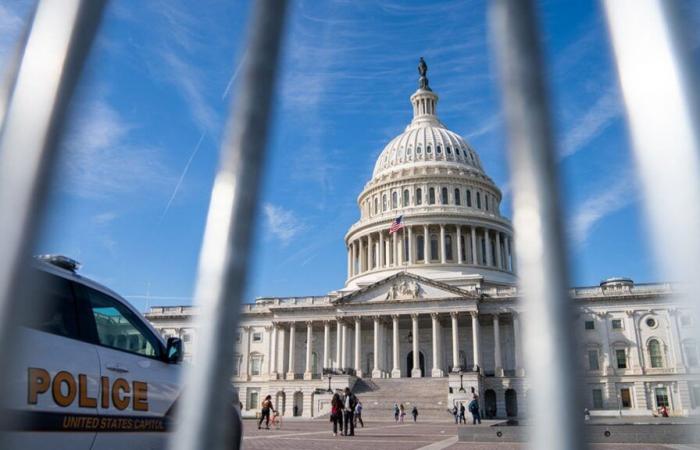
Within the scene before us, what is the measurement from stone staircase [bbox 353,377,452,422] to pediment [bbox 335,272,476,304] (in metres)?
9.12

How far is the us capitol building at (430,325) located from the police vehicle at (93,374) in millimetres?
45051

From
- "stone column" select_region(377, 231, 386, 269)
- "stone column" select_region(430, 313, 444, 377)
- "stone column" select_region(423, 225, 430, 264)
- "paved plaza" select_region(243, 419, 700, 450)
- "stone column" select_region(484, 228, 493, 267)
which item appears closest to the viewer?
"paved plaza" select_region(243, 419, 700, 450)

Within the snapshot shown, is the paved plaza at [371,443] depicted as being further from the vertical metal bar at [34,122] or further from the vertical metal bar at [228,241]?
the vertical metal bar at [34,122]

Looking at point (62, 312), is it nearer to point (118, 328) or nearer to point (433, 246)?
point (118, 328)

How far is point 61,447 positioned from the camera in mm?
5027

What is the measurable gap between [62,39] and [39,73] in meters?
0.07

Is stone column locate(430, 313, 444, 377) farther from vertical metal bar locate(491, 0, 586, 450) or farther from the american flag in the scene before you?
vertical metal bar locate(491, 0, 586, 450)

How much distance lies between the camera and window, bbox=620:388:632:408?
58062 mm

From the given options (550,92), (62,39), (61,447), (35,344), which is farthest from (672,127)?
(61,447)

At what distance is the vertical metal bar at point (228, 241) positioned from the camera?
3.03ft

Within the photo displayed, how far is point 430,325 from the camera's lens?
6469cm

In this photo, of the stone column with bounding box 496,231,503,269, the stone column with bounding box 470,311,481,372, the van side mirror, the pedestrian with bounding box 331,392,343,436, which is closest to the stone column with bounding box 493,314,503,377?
the stone column with bounding box 470,311,481,372

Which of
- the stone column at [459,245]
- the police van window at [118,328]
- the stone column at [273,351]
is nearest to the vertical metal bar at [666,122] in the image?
the police van window at [118,328]

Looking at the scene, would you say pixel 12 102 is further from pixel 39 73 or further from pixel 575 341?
pixel 575 341
